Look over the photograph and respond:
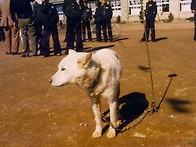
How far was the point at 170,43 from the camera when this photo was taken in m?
13.9

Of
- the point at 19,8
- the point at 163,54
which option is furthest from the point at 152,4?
the point at 19,8

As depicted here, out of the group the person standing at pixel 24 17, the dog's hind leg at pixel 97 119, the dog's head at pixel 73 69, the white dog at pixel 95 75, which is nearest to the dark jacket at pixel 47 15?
the person standing at pixel 24 17

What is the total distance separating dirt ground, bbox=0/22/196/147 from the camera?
4.78 meters

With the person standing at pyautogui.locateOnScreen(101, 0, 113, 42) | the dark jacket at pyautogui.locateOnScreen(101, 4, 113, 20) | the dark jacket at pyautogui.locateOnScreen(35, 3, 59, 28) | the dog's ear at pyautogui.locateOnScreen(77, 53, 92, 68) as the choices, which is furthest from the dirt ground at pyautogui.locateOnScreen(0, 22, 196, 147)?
the dark jacket at pyautogui.locateOnScreen(101, 4, 113, 20)

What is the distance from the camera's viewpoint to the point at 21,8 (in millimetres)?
10859

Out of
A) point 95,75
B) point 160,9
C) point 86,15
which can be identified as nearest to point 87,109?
point 95,75

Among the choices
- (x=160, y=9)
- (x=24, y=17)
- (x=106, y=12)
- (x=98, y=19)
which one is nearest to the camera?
(x=24, y=17)

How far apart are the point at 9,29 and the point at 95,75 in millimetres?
9627

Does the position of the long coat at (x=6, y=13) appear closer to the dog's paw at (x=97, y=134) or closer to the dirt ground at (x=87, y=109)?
the dirt ground at (x=87, y=109)

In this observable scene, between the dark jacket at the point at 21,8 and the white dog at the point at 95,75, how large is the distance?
6954mm

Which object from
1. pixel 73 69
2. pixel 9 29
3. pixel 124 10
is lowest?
pixel 73 69

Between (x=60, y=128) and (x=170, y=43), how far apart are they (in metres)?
9.84

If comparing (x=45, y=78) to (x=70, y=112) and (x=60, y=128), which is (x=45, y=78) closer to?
(x=70, y=112)

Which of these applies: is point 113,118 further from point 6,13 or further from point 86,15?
point 86,15
